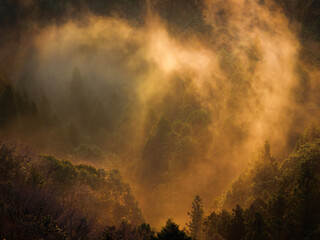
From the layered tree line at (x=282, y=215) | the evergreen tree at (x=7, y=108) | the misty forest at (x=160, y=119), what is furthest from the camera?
the evergreen tree at (x=7, y=108)

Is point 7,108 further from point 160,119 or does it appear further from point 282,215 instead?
point 282,215

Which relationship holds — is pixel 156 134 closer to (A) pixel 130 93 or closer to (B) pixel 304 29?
(A) pixel 130 93

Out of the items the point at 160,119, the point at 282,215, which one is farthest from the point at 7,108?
the point at 282,215

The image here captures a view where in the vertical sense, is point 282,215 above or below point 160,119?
below

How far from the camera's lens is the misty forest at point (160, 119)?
36.8 m

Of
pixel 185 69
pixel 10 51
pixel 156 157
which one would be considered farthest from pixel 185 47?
pixel 10 51

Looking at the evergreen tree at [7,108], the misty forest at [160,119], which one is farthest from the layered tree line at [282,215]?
the evergreen tree at [7,108]

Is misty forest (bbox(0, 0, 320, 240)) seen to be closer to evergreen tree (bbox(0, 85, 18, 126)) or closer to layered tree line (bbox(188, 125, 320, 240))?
layered tree line (bbox(188, 125, 320, 240))

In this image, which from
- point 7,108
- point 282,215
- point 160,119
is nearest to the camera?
point 282,215

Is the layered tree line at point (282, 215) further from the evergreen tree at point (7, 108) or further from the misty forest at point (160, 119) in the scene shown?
the evergreen tree at point (7, 108)

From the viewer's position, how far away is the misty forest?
121ft

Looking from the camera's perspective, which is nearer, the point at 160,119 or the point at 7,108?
the point at 7,108

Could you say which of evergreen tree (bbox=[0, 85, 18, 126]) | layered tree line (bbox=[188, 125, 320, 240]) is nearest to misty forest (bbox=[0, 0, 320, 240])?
layered tree line (bbox=[188, 125, 320, 240])

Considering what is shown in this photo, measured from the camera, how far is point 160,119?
294ft
